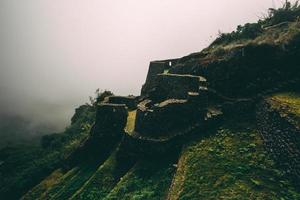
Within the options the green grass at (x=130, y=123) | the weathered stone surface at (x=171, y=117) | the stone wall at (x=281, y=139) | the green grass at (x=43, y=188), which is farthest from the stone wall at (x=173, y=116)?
the green grass at (x=43, y=188)

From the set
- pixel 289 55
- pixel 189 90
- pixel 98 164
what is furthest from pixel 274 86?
pixel 98 164

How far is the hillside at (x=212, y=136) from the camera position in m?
12.1

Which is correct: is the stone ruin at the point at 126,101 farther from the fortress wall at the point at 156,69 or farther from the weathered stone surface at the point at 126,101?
the fortress wall at the point at 156,69

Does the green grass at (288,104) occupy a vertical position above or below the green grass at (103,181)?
above

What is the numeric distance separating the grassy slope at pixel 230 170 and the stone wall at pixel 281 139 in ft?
1.22

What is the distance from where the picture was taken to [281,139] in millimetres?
12398

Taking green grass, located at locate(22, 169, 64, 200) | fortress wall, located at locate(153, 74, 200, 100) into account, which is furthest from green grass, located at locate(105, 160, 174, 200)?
green grass, located at locate(22, 169, 64, 200)

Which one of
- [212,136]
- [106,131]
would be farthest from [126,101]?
[212,136]

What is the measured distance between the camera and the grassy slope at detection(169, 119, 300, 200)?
1125cm

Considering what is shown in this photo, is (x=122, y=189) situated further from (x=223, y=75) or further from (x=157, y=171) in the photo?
(x=223, y=75)

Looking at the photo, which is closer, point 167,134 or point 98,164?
point 167,134

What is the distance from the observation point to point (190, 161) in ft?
47.6

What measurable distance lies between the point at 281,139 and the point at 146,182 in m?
7.61

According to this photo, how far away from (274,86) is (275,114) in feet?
10.8
